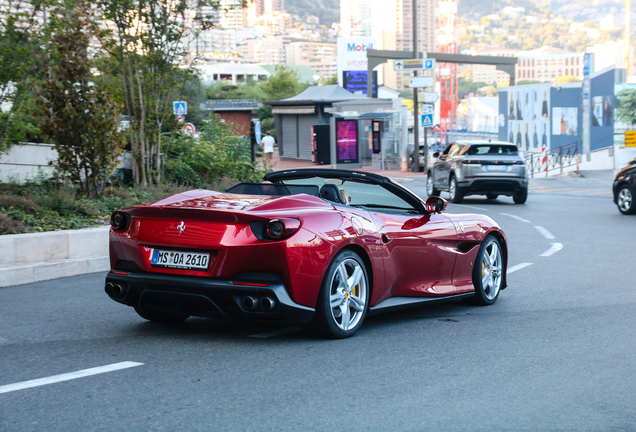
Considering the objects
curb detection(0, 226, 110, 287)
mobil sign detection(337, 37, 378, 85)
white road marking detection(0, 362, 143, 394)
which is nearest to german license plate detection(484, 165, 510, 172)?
curb detection(0, 226, 110, 287)

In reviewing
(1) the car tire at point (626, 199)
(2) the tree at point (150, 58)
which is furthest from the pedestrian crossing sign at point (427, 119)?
(2) the tree at point (150, 58)

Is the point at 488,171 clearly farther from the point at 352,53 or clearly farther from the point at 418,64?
the point at 352,53

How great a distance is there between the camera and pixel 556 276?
9.21 m

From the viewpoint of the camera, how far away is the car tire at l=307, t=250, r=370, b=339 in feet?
17.7

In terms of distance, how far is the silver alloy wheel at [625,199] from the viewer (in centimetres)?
1727

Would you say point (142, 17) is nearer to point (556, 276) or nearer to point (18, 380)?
point (556, 276)

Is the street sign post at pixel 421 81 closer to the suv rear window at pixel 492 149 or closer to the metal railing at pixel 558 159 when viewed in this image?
the suv rear window at pixel 492 149

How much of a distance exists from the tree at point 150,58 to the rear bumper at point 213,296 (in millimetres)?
9355

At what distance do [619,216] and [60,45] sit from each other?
39.0ft

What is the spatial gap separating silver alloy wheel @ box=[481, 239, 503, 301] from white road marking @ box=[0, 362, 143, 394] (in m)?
3.72

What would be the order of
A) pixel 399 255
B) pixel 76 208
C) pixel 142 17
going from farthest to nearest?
pixel 142 17, pixel 76 208, pixel 399 255

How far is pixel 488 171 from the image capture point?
20.4 metres

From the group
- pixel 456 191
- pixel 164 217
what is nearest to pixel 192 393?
pixel 164 217

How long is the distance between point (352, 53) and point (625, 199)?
7387 cm
